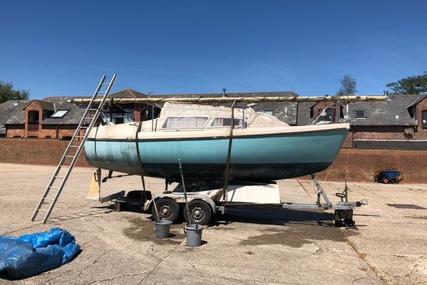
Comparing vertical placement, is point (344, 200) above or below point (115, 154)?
below

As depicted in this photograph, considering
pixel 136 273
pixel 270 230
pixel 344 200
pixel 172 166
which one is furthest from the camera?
pixel 344 200

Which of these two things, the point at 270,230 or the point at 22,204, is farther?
the point at 22,204

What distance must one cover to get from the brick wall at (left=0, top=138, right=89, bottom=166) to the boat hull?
101ft

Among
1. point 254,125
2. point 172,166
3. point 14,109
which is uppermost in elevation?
point 14,109

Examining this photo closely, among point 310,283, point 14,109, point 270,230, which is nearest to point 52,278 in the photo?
point 310,283

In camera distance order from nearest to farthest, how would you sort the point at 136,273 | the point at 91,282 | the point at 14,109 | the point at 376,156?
the point at 91,282 → the point at 136,273 → the point at 376,156 → the point at 14,109

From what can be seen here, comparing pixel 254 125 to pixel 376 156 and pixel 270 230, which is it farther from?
pixel 376 156

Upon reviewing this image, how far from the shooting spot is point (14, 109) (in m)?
56.8

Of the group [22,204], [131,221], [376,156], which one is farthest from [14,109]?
[131,221]

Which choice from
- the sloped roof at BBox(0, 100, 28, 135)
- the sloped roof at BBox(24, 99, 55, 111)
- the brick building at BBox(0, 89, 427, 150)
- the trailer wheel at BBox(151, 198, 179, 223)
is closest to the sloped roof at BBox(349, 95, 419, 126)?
the brick building at BBox(0, 89, 427, 150)

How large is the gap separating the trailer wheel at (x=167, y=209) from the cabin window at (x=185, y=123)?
1901 mm

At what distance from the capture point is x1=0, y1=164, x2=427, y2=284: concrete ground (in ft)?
22.1

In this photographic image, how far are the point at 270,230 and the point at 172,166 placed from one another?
2971 millimetres

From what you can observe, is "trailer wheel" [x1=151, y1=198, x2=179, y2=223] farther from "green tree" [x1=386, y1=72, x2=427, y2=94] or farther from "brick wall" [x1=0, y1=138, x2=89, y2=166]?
"green tree" [x1=386, y1=72, x2=427, y2=94]
